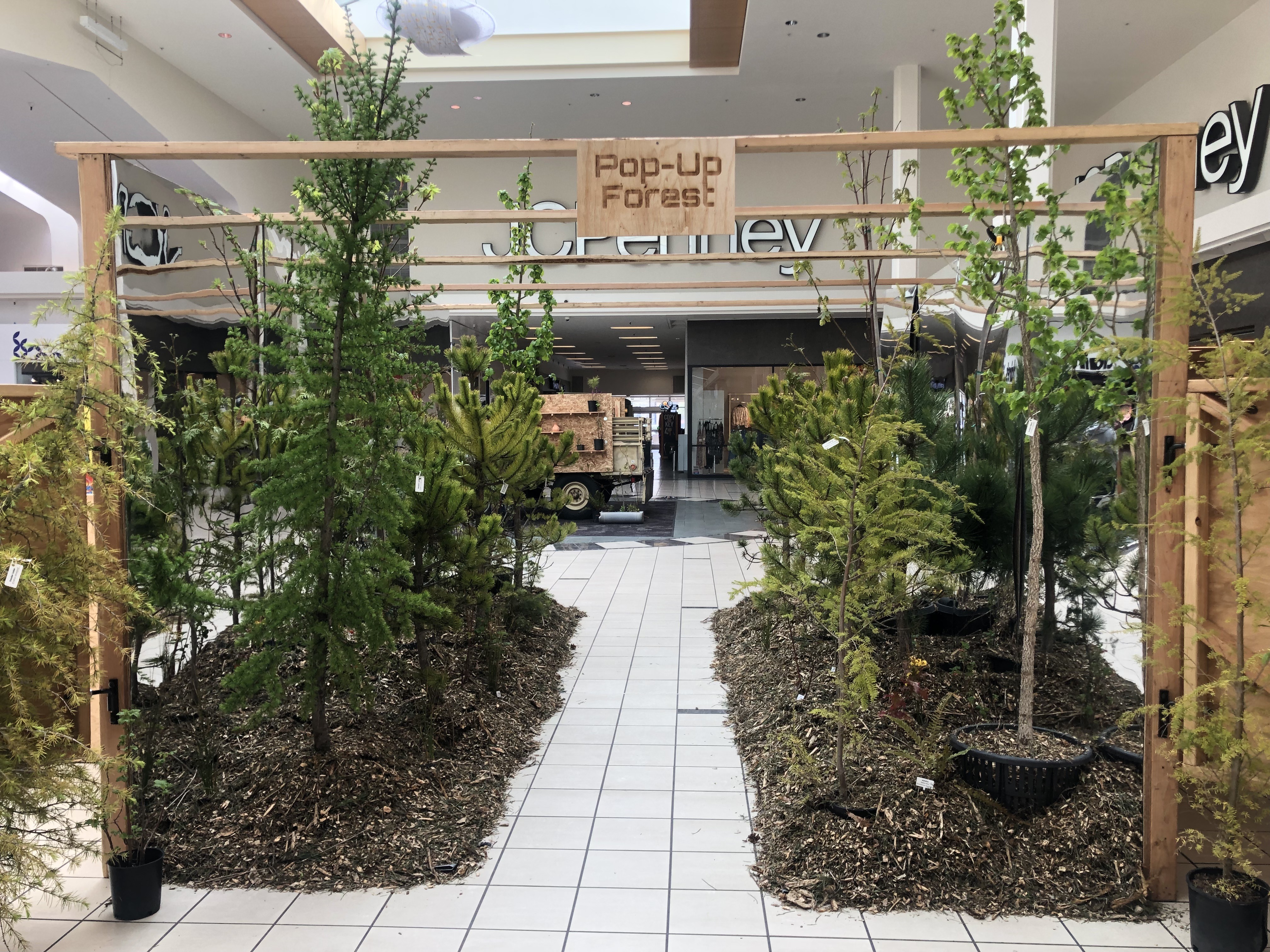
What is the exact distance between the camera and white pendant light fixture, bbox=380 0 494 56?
29.7ft

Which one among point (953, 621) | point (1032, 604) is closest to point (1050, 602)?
point (953, 621)

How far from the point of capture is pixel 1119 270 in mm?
3439

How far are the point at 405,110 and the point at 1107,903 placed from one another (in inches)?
152

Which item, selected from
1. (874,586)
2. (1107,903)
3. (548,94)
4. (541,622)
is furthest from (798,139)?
(548,94)

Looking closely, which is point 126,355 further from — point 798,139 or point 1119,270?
point 1119,270

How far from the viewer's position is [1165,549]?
3.17m

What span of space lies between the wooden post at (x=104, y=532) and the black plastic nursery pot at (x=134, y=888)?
0.19 m

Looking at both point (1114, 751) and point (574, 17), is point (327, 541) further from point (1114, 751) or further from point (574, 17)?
point (574, 17)

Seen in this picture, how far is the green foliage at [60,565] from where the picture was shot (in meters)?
2.49

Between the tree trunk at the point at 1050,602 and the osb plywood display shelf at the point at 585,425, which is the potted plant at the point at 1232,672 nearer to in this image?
the tree trunk at the point at 1050,602

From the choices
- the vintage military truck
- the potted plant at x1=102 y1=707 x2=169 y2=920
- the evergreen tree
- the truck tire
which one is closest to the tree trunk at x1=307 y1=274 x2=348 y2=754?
the evergreen tree

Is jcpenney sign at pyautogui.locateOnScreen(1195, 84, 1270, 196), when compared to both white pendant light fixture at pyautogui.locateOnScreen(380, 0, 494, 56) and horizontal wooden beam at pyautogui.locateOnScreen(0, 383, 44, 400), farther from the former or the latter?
horizontal wooden beam at pyautogui.locateOnScreen(0, 383, 44, 400)

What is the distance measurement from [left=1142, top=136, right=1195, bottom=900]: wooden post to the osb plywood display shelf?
35.7ft

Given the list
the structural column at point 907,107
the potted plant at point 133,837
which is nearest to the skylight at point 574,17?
the structural column at point 907,107
